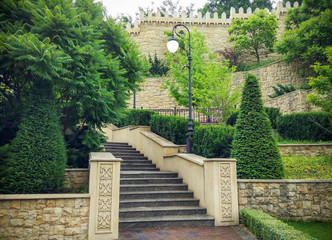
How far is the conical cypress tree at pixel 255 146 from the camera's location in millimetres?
7031

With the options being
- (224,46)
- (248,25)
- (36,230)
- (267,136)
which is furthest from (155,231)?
(224,46)

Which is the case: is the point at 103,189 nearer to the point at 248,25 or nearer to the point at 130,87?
the point at 130,87

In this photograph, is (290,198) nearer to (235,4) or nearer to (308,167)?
(308,167)

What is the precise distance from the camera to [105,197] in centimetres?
564

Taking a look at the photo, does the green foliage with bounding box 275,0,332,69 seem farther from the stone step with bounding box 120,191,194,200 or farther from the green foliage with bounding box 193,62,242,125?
the stone step with bounding box 120,191,194,200

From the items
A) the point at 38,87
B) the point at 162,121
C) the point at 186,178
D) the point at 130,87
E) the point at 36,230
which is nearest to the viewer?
the point at 36,230

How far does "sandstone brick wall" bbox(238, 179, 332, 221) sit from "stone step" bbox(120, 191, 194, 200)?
1655 mm

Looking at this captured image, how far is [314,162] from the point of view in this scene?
9672 mm

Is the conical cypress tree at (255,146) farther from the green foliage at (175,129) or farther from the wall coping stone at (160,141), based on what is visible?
the green foliage at (175,129)

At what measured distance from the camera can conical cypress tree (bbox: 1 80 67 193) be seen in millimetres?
5652

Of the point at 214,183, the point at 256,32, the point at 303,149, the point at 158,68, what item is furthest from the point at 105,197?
the point at 256,32

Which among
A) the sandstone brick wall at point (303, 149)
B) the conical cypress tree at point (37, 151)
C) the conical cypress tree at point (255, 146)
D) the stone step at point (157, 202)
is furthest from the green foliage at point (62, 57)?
the sandstone brick wall at point (303, 149)

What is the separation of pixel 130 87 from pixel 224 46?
24.7m

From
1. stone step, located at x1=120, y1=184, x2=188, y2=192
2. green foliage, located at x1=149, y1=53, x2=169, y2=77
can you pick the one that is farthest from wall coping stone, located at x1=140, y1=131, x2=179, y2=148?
green foliage, located at x1=149, y1=53, x2=169, y2=77
